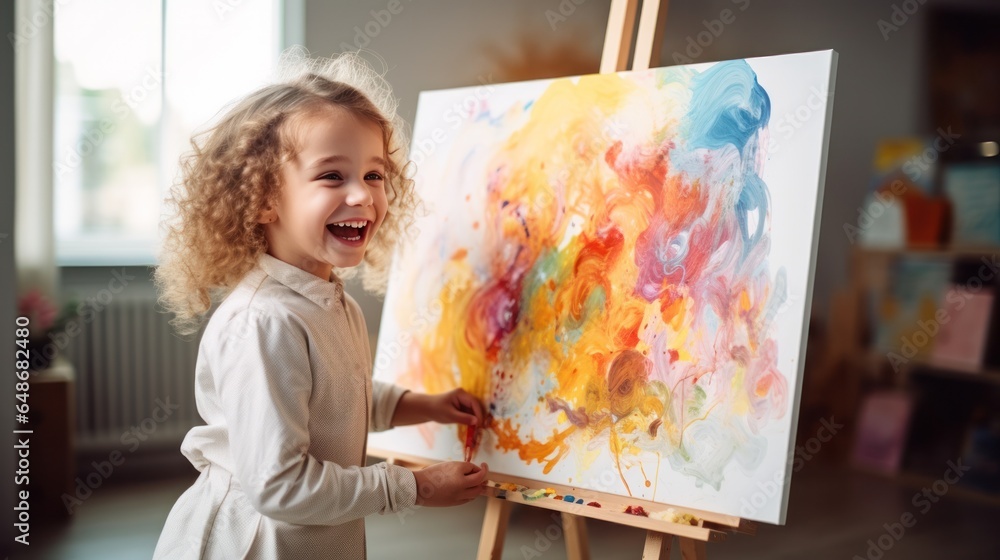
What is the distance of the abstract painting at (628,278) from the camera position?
4.38 ft

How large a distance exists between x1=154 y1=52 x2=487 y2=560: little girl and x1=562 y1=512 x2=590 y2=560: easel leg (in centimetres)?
30

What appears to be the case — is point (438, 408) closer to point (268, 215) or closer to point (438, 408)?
point (438, 408)

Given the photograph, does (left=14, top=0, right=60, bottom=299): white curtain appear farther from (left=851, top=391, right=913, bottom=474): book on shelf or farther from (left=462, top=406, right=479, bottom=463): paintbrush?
(left=851, top=391, right=913, bottom=474): book on shelf

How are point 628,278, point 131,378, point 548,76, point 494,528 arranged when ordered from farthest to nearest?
1. point 131,378
2. point 548,76
3. point 494,528
4. point 628,278

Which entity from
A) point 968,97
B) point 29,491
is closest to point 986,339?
point 968,97

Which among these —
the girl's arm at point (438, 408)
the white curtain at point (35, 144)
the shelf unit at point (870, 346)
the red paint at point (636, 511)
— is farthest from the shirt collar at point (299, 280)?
the shelf unit at point (870, 346)

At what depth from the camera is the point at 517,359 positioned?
5.29 feet

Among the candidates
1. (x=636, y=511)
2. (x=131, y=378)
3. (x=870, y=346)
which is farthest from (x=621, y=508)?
(x=131, y=378)

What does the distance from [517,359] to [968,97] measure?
9.38 ft

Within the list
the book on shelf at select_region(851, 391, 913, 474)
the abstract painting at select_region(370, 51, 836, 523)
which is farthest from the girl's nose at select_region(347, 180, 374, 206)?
the book on shelf at select_region(851, 391, 913, 474)

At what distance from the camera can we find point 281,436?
125 centimetres

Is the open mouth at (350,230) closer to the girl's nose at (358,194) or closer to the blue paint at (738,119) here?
the girl's nose at (358,194)

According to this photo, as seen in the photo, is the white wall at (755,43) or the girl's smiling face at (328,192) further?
the white wall at (755,43)

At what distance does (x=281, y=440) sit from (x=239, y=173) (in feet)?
1.66
